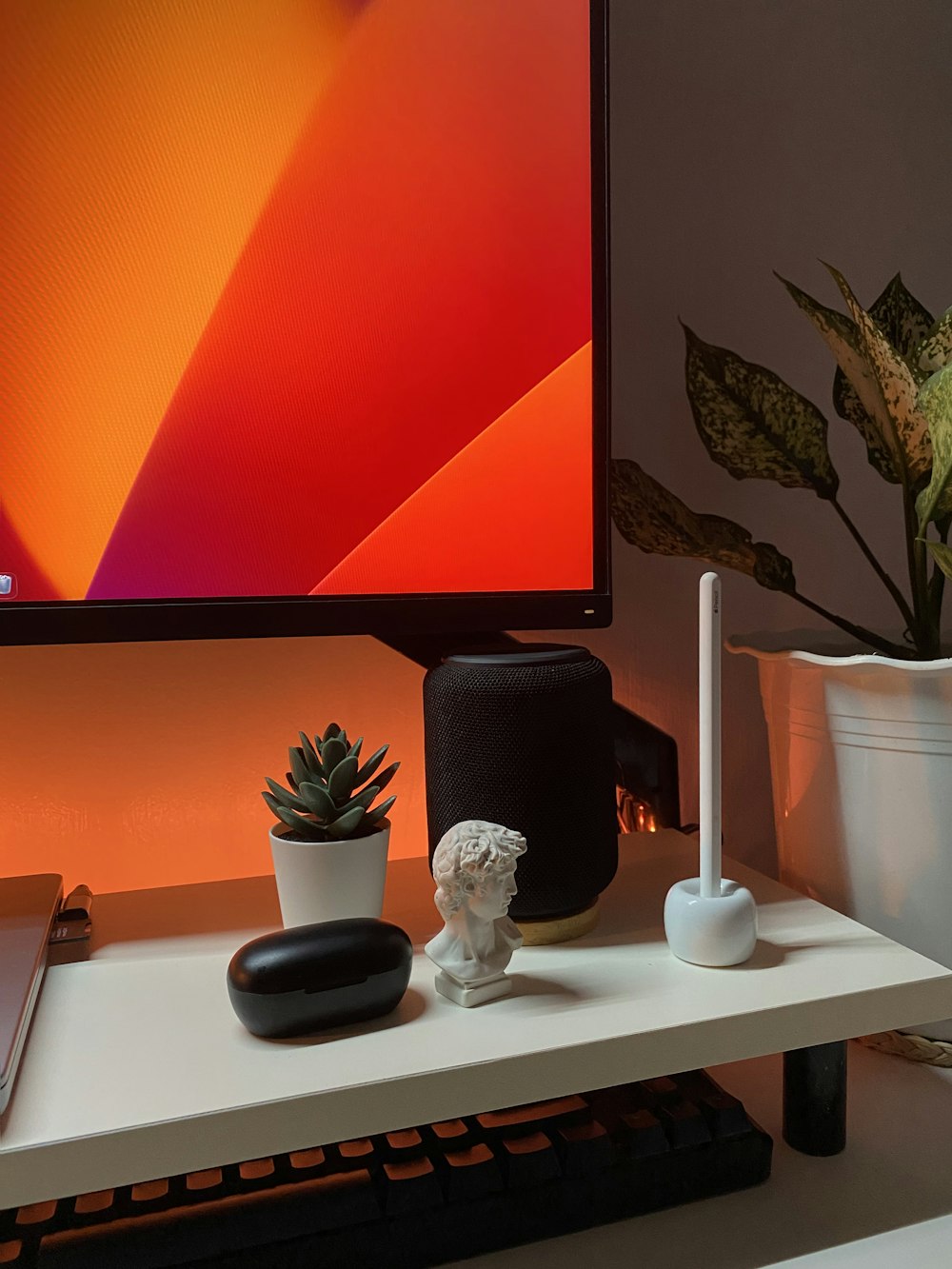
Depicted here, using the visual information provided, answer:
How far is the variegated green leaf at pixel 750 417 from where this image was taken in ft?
2.26

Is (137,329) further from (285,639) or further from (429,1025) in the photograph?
(429,1025)

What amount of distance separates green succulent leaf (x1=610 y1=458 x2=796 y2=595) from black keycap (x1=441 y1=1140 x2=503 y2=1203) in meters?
0.40

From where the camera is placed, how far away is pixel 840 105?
94cm

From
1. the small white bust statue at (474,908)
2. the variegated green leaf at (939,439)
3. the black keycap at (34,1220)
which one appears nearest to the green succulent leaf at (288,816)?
the small white bust statue at (474,908)

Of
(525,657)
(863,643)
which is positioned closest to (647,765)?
(863,643)

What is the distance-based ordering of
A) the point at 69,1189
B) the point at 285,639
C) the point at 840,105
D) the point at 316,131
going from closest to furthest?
1. the point at 69,1189
2. the point at 316,131
3. the point at 285,639
4. the point at 840,105

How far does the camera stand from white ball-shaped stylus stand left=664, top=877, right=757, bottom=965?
523 mm

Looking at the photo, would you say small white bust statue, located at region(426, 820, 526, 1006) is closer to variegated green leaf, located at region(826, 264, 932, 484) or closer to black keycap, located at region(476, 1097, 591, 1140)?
black keycap, located at region(476, 1097, 591, 1140)

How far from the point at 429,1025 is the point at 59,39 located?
1.93 feet

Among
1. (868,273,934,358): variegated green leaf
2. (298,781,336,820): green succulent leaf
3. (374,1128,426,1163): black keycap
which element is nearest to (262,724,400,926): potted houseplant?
(298,781,336,820): green succulent leaf

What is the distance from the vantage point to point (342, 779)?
580mm

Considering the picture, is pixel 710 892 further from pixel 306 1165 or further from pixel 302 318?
pixel 302 318

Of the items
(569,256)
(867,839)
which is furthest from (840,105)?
(867,839)

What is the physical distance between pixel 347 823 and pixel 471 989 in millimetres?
126
